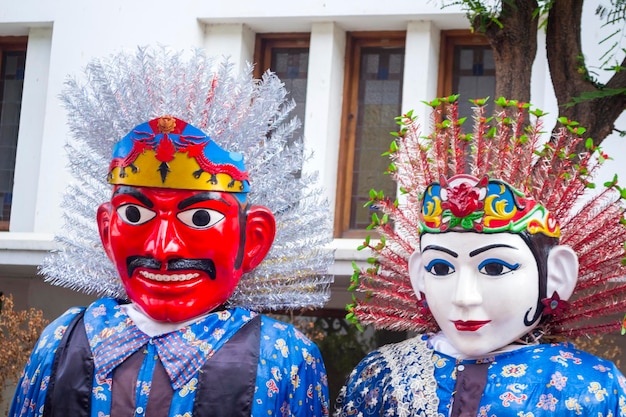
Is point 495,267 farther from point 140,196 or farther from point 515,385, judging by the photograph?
point 140,196

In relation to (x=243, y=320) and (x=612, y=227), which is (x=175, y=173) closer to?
(x=243, y=320)

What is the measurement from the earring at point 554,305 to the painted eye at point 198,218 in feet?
3.80

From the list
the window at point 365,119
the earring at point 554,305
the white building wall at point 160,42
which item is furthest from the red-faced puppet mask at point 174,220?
the window at point 365,119

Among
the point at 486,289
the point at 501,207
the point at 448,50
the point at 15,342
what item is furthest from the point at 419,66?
the point at 486,289

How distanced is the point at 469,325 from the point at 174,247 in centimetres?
103

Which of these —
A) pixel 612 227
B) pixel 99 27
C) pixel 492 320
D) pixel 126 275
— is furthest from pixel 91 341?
pixel 99 27

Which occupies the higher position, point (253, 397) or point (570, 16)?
point (570, 16)

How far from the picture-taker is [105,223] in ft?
14.9

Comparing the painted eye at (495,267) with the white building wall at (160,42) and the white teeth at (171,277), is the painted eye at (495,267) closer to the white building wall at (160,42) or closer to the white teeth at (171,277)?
the white teeth at (171,277)

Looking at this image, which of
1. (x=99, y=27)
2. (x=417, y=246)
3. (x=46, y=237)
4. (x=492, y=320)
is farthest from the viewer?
(x=99, y=27)

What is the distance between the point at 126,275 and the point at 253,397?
0.63 m

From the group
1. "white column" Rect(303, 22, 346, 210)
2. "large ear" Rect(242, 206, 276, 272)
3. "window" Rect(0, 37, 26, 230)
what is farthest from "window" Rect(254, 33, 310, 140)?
"large ear" Rect(242, 206, 276, 272)

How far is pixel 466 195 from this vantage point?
4.26 m

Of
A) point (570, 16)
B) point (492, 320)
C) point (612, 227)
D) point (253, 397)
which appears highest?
point (570, 16)
